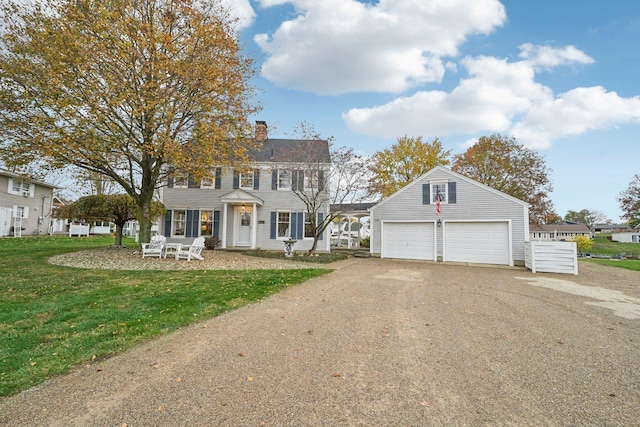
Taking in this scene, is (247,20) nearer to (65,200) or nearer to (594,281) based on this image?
(594,281)

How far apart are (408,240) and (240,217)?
969cm

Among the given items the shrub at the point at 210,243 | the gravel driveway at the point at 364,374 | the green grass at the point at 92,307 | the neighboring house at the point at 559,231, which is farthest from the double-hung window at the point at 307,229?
the neighboring house at the point at 559,231

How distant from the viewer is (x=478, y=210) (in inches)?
588

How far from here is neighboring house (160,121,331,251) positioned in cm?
1777

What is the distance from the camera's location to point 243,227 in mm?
17969

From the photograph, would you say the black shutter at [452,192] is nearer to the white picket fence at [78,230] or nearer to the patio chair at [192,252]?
the patio chair at [192,252]

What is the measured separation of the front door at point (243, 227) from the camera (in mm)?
17828

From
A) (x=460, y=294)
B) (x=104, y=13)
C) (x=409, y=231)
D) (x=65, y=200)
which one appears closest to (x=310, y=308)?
(x=460, y=294)

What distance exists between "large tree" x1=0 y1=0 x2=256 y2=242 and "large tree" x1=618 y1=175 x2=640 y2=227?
45619mm

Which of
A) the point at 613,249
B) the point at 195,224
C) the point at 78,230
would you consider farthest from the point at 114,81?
the point at 613,249


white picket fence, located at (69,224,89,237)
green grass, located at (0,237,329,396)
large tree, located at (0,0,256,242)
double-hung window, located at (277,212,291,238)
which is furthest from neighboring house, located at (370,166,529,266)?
white picket fence, located at (69,224,89,237)

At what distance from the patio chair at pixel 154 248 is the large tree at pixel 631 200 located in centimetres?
4763

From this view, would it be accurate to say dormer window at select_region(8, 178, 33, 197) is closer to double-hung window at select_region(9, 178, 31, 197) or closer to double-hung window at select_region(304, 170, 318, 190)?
double-hung window at select_region(9, 178, 31, 197)

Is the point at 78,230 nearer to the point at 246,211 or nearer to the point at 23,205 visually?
the point at 23,205
